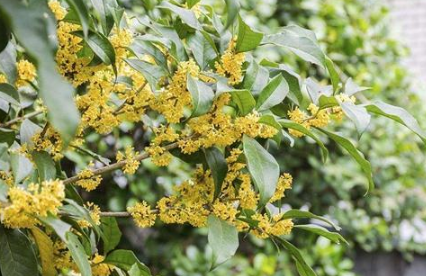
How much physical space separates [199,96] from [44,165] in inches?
9.5

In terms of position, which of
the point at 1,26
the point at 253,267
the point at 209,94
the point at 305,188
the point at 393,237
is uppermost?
the point at 1,26

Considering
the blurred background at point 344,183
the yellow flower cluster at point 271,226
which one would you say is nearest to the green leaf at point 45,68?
the yellow flower cluster at point 271,226

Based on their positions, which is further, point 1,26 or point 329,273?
point 329,273

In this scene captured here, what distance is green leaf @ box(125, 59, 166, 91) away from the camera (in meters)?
1.02

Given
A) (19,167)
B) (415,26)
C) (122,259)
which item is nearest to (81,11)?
(19,167)

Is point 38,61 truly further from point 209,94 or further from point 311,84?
point 311,84

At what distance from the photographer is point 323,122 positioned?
1.08 m

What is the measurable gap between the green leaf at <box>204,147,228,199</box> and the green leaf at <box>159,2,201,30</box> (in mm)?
192

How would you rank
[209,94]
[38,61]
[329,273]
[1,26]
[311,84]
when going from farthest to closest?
[329,273] < [311,84] < [209,94] < [1,26] < [38,61]

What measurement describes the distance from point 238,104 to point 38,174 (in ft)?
1.00

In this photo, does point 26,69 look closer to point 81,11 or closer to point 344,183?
point 81,11

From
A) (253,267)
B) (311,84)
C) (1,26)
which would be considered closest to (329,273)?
(253,267)

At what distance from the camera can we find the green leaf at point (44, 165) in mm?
939

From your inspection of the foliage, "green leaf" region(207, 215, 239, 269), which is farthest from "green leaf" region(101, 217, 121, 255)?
"green leaf" region(207, 215, 239, 269)
